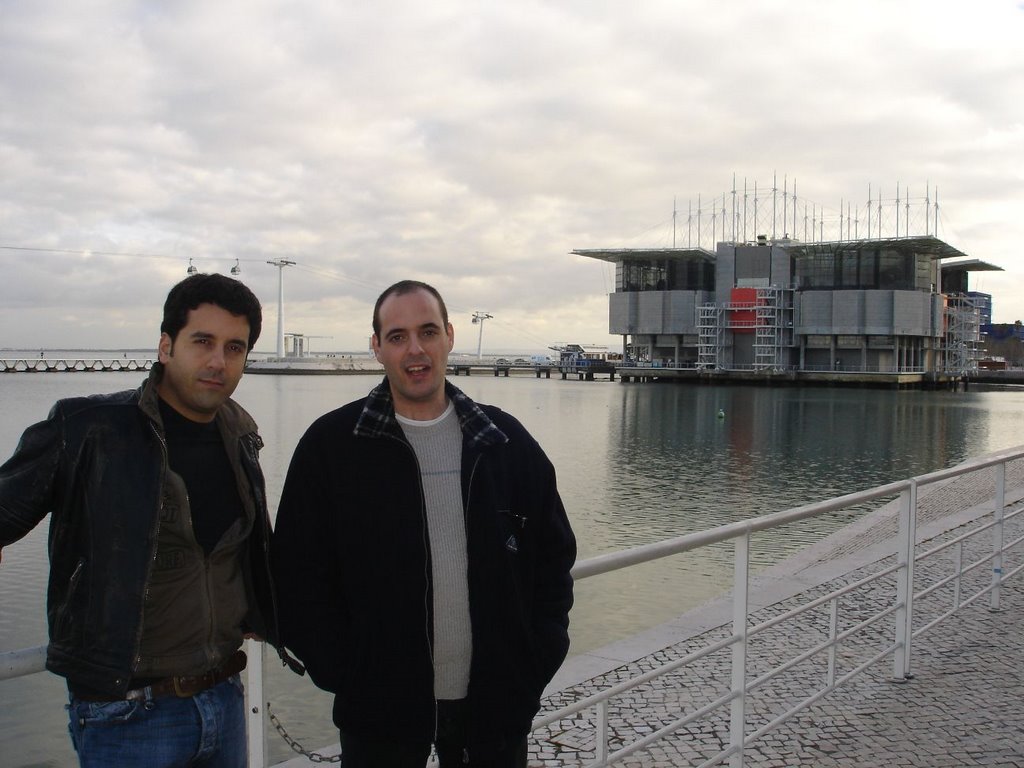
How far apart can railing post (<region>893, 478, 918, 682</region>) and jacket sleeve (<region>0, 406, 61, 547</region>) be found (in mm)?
4884

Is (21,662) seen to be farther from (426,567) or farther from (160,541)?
(426,567)

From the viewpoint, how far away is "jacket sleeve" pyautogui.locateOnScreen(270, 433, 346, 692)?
2.56 m

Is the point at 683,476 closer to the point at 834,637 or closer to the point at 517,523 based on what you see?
the point at 834,637

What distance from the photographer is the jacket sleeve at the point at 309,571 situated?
2557 millimetres

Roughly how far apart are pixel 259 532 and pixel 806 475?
28.9m

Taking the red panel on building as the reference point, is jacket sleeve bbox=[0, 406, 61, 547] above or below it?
below

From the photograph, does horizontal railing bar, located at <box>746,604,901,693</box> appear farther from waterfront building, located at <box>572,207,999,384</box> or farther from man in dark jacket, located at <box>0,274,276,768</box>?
waterfront building, located at <box>572,207,999,384</box>

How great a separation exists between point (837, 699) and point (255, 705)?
397 centimetres

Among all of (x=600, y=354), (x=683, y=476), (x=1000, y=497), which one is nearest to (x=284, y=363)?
(x=600, y=354)

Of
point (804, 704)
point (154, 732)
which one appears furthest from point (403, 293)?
point (804, 704)

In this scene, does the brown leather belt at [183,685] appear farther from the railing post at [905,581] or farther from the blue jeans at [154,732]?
the railing post at [905,581]

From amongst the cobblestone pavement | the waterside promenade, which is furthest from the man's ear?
the cobblestone pavement

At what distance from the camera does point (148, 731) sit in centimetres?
228

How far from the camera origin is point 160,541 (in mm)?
2312
